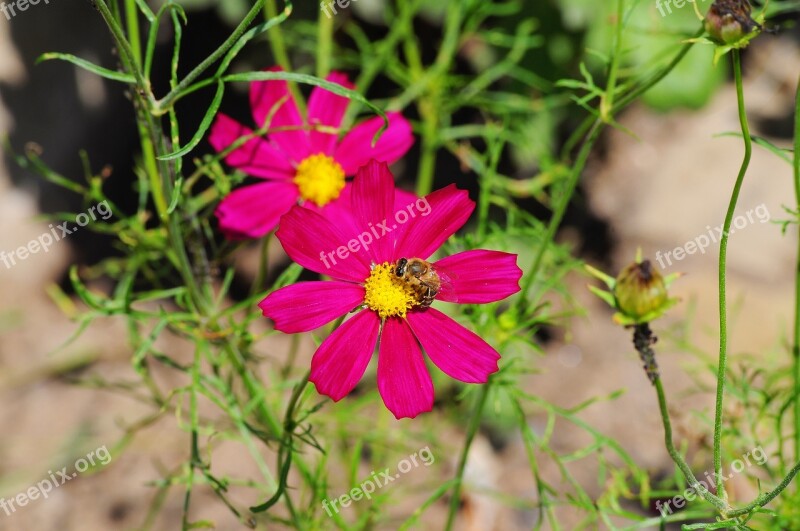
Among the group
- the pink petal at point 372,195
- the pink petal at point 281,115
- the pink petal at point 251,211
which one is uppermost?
the pink petal at point 281,115

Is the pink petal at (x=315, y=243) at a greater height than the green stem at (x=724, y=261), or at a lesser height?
greater

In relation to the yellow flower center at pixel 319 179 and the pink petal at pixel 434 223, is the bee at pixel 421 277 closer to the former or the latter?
the pink petal at pixel 434 223

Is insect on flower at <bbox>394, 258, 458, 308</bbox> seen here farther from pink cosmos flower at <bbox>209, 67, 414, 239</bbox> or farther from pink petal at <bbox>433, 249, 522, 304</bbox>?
pink cosmos flower at <bbox>209, 67, 414, 239</bbox>

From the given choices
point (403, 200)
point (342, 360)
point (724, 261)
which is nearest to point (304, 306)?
point (342, 360)

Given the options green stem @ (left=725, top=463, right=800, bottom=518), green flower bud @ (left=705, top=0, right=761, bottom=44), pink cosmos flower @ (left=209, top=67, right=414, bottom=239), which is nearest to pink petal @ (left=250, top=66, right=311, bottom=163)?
pink cosmos flower @ (left=209, top=67, right=414, bottom=239)

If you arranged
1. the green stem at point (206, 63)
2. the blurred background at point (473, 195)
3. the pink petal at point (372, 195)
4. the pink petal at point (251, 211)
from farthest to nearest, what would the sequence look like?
the blurred background at point (473, 195) → the pink petal at point (251, 211) → the pink petal at point (372, 195) → the green stem at point (206, 63)

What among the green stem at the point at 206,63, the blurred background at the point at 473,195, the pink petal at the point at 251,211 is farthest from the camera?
the blurred background at the point at 473,195

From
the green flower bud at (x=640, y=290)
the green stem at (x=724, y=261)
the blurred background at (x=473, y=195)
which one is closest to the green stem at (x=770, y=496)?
the green stem at (x=724, y=261)

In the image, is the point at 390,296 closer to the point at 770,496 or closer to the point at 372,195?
the point at 372,195

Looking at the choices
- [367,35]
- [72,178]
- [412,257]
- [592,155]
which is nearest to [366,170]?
[412,257]

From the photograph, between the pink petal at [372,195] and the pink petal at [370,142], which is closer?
the pink petal at [372,195]
